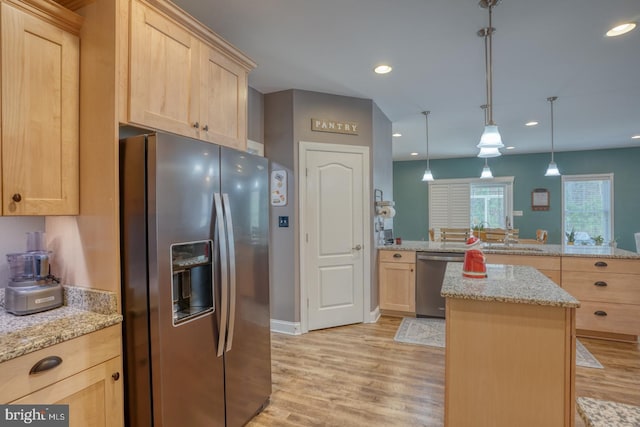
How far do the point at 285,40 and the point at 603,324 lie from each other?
4064 mm

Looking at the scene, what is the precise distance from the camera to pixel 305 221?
138 inches

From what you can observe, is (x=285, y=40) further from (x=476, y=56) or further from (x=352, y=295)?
(x=352, y=295)

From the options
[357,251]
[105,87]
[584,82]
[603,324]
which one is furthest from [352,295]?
[584,82]

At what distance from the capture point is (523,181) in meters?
7.11

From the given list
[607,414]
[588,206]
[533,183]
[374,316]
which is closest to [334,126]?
[374,316]

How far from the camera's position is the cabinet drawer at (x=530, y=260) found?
343 centimetres

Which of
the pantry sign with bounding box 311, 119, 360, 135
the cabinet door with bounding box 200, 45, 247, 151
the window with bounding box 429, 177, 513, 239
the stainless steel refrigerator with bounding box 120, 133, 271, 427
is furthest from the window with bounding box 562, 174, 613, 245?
the stainless steel refrigerator with bounding box 120, 133, 271, 427

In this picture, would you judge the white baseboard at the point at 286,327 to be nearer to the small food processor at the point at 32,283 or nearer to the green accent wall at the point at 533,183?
the small food processor at the point at 32,283

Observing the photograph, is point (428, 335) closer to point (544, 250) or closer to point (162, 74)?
point (544, 250)

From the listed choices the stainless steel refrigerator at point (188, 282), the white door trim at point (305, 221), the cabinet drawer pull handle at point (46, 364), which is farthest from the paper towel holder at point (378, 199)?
the cabinet drawer pull handle at point (46, 364)

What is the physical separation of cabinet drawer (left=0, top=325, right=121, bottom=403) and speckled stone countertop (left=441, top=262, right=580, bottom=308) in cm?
161

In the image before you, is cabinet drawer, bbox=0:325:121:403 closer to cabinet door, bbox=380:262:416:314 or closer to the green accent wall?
cabinet door, bbox=380:262:416:314

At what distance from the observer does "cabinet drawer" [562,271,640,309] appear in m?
3.17

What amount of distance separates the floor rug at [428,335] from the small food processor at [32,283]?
2881mm
